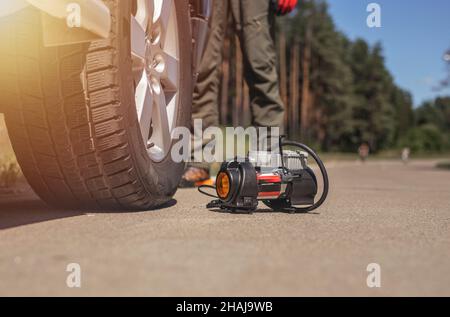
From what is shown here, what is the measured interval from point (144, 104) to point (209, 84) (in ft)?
7.31

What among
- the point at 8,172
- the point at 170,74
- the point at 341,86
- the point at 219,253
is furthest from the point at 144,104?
the point at 341,86

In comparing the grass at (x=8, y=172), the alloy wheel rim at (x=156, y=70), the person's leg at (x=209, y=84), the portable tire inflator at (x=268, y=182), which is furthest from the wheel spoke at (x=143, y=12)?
the person's leg at (x=209, y=84)

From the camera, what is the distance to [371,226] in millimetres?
2588

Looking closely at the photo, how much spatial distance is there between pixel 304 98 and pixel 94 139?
52.8 metres

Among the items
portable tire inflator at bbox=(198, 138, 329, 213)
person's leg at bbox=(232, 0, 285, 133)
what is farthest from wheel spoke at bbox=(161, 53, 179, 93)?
person's leg at bbox=(232, 0, 285, 133)

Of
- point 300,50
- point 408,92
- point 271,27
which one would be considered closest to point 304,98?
point 300,50

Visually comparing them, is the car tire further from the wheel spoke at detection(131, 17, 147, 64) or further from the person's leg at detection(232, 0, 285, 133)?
the person's leg at detection(232, 0, 285, 133)

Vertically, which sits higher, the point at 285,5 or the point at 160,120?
the point at 285,5

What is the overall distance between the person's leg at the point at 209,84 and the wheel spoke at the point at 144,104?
6.46 ft

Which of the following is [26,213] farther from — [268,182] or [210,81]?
[210,81]

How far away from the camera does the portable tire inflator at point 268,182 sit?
2.96 meters

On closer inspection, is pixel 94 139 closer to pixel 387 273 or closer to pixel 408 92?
pixel 387 273

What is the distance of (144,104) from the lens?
281cm

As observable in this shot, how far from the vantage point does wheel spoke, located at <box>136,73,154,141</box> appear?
2.78 m
